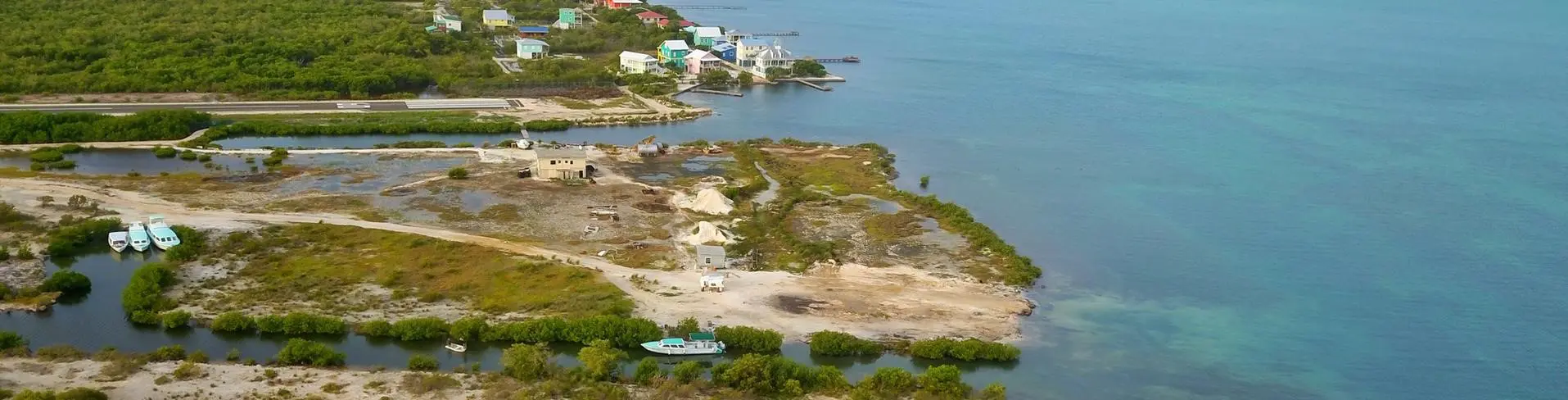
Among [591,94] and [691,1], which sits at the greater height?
[691,1]

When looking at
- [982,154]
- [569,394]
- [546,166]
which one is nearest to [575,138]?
[546,166]

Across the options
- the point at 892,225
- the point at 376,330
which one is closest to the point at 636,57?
the point at 892,225

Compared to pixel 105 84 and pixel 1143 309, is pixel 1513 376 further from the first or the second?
pixel 105 84

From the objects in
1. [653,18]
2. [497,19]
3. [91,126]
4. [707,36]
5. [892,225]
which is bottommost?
[892,225]

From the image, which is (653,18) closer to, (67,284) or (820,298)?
(820,298)

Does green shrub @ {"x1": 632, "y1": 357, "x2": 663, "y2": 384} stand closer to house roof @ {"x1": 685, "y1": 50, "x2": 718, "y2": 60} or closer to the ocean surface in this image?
the ocean surface

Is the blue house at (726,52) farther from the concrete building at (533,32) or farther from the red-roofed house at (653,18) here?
the concrete building at (533,32)
